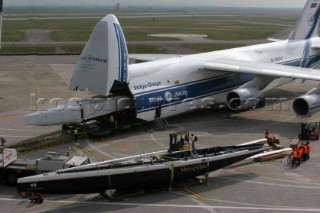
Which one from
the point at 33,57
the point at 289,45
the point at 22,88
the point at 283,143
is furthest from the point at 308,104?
the point at 33,57

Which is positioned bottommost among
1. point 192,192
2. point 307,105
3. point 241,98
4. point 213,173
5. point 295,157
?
point 192,192

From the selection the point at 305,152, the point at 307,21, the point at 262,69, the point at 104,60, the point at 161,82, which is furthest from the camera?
the point at 307,21

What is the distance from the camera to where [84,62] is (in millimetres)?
29812

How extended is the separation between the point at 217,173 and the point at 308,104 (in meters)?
12.0

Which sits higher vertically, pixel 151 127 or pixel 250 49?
pixel 250 49

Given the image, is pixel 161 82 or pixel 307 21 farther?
pixel 307 21

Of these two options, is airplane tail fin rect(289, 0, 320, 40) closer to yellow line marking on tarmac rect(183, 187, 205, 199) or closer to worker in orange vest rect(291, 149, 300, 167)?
worker in orange vest rect(291, 149, 300, 167)

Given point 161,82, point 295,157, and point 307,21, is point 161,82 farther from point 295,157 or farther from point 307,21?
point 307,21

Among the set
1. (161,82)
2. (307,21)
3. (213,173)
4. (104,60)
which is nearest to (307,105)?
(161,82)

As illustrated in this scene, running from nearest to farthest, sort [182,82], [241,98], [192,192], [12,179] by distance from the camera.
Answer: [192,192] < [12,179] < [182,82] < [241,98]

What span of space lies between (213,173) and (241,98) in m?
12.1

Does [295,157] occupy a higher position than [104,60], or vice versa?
[104,60]

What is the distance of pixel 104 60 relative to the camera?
29141 millimetres

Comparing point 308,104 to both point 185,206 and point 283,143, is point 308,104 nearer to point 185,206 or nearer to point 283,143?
point 283,143
